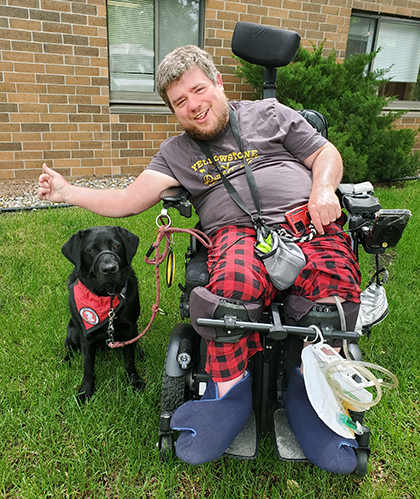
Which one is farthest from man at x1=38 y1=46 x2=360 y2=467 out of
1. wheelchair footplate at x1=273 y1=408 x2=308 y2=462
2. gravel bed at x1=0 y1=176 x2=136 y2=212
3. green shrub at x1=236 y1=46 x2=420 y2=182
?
Answer: green shrub at x1=236 y1=46 x2=420 y2=182

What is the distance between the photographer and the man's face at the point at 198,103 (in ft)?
6.29

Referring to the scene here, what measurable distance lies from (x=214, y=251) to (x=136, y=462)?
36.8 inches

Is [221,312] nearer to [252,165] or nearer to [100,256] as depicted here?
[100,256]

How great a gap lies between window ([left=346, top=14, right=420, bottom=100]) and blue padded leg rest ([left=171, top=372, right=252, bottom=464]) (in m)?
7.33

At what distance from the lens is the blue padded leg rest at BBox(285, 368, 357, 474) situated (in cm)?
139

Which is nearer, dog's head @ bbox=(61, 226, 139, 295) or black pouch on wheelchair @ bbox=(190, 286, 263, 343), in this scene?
black pouch on wheelchair @ bbox=(190, 286, 263, 343)

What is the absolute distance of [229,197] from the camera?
6.26 feet

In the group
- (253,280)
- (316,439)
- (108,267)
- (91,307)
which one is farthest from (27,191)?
(316,439)

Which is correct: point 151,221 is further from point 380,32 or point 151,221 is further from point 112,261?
point 380,32

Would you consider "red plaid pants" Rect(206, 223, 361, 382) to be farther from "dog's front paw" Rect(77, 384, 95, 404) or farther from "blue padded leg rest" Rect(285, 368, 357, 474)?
"dog's front paw" Rect(77, 384, 95, 404)

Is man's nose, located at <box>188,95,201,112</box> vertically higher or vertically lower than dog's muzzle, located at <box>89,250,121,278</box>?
higher

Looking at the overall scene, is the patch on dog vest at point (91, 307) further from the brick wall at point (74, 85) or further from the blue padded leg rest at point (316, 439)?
the brick wall at point (74, 85)

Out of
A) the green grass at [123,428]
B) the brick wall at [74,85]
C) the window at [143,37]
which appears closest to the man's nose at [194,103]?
the green grass at [123,428]

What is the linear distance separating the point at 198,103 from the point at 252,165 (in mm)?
394
